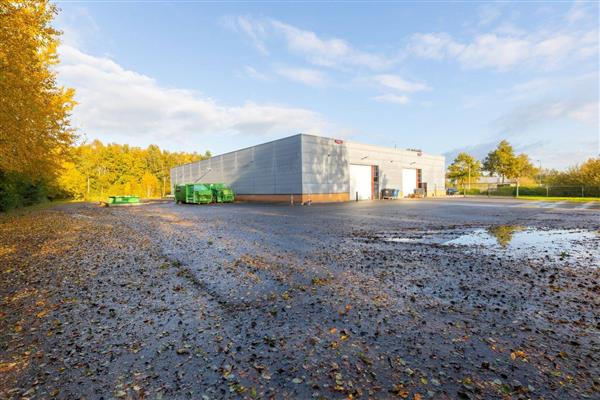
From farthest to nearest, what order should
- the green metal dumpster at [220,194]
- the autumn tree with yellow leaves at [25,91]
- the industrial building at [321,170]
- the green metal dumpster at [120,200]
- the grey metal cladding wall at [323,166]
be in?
the green metal dumpster at [220,194]
the industrial building at [321,170]
the grey metal cladding wall at [323,166]
the green metal dumpster at [120,200]
the autumn tree with yellow leaves at [25,91]

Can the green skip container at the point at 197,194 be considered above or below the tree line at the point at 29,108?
below

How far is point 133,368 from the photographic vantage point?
2.87 meters

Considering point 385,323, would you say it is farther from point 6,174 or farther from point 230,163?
point 230,163

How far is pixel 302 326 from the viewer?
Answer: 3727 millimetres

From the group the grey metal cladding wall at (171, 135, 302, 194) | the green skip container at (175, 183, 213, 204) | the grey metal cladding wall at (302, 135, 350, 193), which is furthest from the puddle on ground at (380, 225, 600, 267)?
the green skip container at (175, 183, 213, 204)

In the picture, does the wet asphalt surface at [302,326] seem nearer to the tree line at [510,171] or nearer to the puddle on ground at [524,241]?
the puddle on ground at [524,241]

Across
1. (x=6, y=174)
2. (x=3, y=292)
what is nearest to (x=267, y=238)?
(x=3, y=292)

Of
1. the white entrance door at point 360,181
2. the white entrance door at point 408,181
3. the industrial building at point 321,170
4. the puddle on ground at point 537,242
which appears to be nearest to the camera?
the puddle on ground at point 537,242

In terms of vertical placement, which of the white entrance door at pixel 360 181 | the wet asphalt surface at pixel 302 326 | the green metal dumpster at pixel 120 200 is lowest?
the wet asphalt surface at pixel 302 326

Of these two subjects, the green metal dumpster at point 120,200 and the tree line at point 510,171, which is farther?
the tree line at point 510,171

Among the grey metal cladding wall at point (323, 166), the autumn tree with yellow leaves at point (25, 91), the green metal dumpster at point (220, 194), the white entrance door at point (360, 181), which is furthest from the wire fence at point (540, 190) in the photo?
the autumn tree with yellow leaves at point (25, 91)

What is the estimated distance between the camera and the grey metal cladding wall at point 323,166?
33438mm

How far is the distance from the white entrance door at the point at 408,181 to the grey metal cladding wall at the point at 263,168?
21.4 metres

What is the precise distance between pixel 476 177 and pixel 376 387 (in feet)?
260
